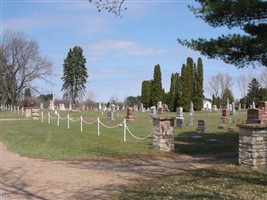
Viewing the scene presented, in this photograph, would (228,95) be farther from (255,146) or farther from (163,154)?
(255,146)

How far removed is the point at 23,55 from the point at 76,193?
6648 centimetres

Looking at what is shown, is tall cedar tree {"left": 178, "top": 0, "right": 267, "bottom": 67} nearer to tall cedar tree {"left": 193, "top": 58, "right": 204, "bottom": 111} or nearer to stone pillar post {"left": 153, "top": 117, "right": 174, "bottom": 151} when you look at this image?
stone pillar post {"left": 153, "top": 117, "right": 174, "bottom": 151}

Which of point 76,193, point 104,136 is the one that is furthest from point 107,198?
point 104,136

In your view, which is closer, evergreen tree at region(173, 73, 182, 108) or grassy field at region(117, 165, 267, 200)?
grassy field at region(117, 165, 267, 200)

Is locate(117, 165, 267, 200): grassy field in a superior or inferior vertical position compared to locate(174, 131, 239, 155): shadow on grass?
inferior

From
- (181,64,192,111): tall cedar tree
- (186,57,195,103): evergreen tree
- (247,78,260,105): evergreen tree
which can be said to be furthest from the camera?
(247,78,260,105): evergreen tree

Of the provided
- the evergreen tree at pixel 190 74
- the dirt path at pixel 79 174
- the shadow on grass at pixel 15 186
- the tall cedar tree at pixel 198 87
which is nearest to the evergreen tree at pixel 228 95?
the tall cedar tree at pixel 198 87

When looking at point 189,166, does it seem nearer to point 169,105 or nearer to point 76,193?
point 76,193

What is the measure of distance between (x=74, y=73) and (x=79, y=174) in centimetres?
7851

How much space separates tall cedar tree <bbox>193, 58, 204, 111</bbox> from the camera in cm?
6425

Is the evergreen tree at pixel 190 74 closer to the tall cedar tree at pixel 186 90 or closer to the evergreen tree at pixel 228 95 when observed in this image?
the tall cedar tree at pixel 186 90

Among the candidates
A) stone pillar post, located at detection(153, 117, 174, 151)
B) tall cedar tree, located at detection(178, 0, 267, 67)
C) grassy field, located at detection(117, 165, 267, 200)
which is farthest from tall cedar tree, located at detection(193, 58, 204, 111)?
grassy field, located at detection(117, 165, 267, 200)

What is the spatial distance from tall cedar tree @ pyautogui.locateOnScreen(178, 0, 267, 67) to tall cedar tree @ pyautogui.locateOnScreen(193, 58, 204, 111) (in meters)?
51.5

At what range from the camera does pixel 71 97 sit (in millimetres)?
90562
